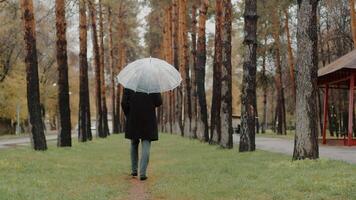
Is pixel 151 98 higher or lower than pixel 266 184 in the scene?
higher

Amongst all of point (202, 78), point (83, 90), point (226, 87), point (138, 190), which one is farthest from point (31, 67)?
point (83, 90)

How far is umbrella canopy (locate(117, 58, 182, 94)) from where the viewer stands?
10.7m

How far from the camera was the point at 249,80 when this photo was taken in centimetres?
1758

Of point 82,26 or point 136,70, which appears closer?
point 136,70

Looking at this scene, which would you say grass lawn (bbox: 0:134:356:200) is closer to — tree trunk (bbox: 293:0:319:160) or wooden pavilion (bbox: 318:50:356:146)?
tree trunk (bbox: 293:0:319:160)

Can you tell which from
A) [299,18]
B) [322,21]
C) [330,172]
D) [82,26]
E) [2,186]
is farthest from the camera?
[322,21]

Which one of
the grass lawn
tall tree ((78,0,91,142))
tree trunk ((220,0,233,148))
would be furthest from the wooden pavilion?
tall tree ((78,0,91,142))

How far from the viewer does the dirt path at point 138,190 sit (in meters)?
8.65

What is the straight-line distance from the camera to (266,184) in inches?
365

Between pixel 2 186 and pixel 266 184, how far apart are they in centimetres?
419

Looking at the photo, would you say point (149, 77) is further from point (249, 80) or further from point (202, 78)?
point (202, 78)

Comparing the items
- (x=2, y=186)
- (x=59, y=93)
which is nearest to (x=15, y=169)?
(x=2, y=186)

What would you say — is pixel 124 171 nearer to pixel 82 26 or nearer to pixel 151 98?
pixel 151 98

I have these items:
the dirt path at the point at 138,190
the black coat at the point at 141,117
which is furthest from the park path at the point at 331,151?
the dirt path at the point at 138,190
